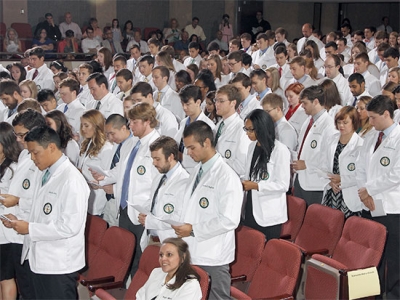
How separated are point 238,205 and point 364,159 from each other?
1.64m

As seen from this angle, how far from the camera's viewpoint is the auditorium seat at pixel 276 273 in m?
4.34

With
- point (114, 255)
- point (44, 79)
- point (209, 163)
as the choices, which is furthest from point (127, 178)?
point (44, 79)

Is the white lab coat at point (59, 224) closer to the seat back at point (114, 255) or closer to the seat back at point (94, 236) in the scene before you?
the seat back at point (114, 255)

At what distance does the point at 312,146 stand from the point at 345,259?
1.55 m

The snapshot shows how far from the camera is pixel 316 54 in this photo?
10.9 meters

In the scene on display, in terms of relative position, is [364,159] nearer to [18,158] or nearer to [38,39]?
[18,158]

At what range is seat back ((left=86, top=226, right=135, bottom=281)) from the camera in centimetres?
476

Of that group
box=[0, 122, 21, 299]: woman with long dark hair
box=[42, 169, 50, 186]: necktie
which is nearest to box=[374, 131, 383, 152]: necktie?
box=[42, 169, 50, 186]: necktie

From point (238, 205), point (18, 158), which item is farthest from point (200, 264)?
point (18, 158)

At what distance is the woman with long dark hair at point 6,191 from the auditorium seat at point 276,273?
1767mm

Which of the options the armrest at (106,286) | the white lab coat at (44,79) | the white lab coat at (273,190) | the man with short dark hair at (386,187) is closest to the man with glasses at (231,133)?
the white lab coat at (273,190)

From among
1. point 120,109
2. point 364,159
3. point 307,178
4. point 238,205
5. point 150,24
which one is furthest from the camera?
point 150,24

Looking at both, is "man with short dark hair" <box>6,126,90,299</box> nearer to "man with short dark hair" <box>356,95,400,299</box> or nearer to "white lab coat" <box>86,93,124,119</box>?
"man with short dark hair" <box>356,95,400,299</box>

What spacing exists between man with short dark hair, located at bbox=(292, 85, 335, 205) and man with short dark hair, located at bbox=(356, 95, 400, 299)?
91cm
